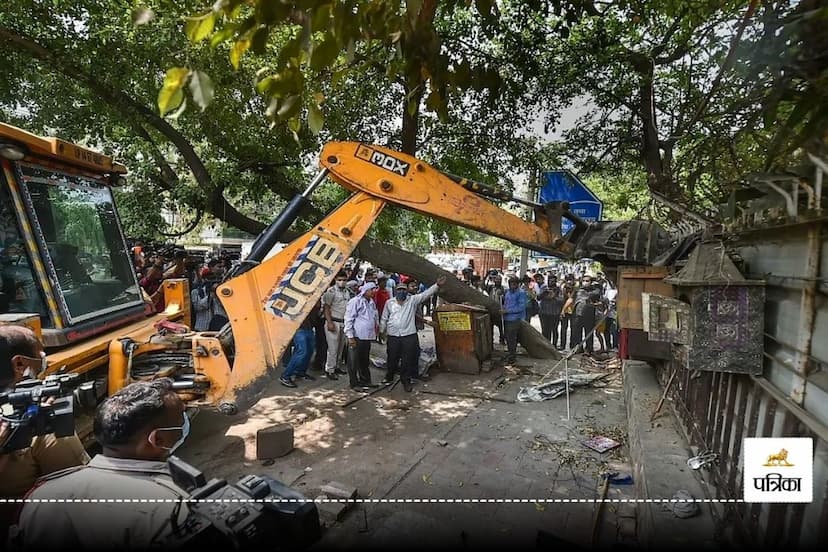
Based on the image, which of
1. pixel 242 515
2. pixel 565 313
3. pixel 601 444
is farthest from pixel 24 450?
pixel 565 313

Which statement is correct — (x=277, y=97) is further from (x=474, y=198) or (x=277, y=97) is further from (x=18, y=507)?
(x=474, y=198)

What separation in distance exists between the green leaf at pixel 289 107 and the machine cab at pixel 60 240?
2533 millimetres

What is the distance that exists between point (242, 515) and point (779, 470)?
8.42ft

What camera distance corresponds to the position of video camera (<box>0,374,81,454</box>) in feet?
6.10

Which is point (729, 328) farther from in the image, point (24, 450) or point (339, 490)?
point (24, 450)

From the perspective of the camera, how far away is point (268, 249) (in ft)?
15.3

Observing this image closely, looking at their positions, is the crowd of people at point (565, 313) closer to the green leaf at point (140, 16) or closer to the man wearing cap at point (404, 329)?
the man wearing cap at point (404, 329)

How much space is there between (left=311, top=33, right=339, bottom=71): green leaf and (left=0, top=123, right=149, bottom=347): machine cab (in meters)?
2.78

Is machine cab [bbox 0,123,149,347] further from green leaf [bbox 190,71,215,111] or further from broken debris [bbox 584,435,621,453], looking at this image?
broken debris [bbox 584,435,621,453]

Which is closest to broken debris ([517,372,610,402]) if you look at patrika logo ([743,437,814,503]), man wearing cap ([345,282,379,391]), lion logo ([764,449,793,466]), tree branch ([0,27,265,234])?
man wearing cap ([345,282,379,391])

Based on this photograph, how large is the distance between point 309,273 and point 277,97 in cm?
282

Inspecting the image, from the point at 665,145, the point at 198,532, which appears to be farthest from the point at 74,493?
the point at 665,145

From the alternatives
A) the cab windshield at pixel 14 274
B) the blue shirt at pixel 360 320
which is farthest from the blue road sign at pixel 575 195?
the cab windshield at pixel 14 274

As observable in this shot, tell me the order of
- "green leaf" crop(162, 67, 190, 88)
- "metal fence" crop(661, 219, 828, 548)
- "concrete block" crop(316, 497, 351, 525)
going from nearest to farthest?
"green leaf" crop(162, 67, 190, 88)
"metal fence" crop(661, 219, 828, 548)
"concrete block" crop(316, 497, 351, 525)
